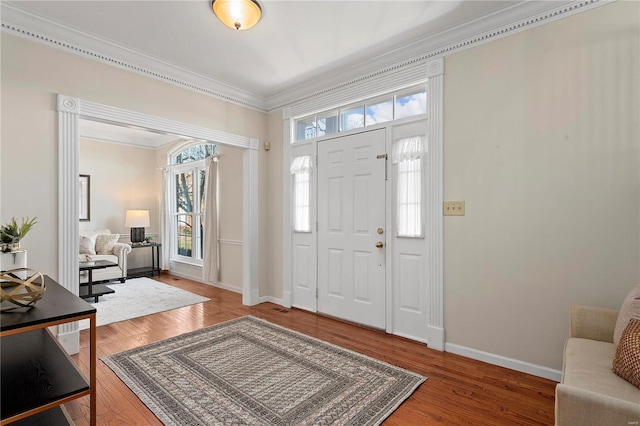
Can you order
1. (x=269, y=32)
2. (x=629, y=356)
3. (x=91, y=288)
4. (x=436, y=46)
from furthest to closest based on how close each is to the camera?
(x=91, y=288) → (x=436, y=46) → (x=269, y=32) → (x=629, y=356)

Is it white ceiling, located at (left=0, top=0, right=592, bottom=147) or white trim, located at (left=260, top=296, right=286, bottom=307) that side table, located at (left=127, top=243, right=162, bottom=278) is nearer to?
white trim, located at (left=260, top=296, right=286, bottom=307)

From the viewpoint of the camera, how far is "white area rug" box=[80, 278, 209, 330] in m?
3.93

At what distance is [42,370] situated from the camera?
1690 mm

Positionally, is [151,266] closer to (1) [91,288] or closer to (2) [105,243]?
(2) [105,243]

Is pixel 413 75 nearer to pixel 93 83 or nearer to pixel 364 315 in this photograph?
pixel 364 315

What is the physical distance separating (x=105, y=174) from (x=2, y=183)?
428 cm

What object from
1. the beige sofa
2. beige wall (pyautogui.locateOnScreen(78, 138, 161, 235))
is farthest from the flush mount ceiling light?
beige wall (pyautogui.locateOnScreen(78, 138, 161, 235))

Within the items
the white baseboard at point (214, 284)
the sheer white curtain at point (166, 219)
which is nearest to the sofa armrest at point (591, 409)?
the white baseboard at point (214, 284)

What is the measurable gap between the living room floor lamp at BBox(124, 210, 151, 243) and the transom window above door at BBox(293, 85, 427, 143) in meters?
4.02

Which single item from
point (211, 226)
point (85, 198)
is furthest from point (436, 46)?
point (85, 198)

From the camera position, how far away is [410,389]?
2.29 meters

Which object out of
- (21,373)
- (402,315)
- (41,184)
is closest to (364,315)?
(402,315)

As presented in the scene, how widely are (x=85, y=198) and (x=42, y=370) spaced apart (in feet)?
18.1

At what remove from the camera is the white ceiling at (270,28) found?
253cm
